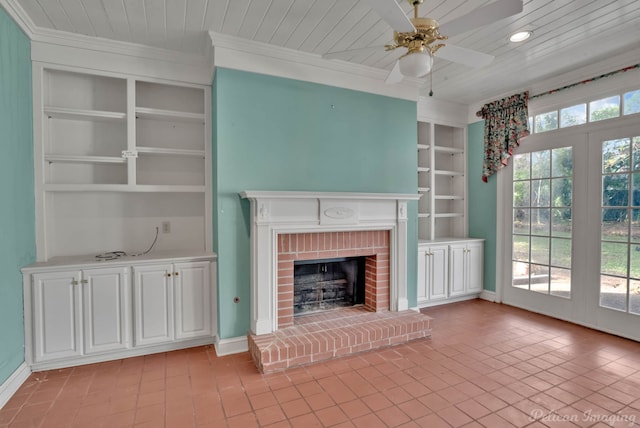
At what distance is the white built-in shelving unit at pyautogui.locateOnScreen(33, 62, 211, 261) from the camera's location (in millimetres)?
2867

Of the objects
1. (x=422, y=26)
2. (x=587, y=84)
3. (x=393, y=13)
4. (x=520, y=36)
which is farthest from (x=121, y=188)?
(x=587, y=84)

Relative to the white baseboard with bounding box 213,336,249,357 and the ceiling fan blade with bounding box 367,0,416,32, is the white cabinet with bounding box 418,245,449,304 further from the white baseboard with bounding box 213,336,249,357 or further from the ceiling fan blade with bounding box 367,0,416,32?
the ceiling fan blade with bounding box 367,0,416,32

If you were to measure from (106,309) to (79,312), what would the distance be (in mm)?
185

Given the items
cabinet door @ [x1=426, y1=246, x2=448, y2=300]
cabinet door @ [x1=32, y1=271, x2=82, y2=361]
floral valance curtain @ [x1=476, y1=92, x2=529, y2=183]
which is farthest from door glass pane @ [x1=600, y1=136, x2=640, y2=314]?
cabinet door @ [x1=32, y1=271, x2=82, y2=361]

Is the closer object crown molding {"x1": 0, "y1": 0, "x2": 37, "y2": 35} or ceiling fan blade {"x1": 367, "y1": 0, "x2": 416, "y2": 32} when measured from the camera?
ceiling fan blade {"x1": 367, "y1": 0, "x2": 416, "y2": 32}

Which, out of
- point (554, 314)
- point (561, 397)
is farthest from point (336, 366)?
point (554, 314)

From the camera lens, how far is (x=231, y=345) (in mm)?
2896

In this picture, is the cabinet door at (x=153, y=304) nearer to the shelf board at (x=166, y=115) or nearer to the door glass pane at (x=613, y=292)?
the shelf board at (x=166, y=115)

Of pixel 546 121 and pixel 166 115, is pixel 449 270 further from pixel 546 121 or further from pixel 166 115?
pixel 166 115

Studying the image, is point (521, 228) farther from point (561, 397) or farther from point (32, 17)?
point (32, 17)

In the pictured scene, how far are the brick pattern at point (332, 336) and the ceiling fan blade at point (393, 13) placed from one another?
7.76ft

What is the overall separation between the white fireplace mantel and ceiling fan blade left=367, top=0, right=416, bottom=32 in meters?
1.53

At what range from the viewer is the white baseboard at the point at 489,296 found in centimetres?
442

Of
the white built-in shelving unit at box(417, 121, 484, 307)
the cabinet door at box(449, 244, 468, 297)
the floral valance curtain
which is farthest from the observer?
the cabinet door at box(449, 244, 468, 297)
